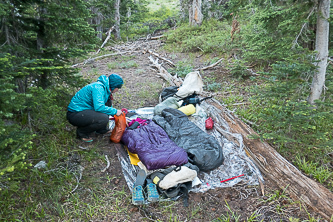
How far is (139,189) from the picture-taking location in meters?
3.09

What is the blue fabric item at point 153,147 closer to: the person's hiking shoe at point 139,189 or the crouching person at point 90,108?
the person's hiking shoe at point 139,189

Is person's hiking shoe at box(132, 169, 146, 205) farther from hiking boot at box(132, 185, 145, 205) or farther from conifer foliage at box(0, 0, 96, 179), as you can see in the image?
conifer foliage at box(0, 0, 96, 179)

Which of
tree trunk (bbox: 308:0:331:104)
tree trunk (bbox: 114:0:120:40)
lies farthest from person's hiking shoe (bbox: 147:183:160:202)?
tree trunk (bbox: 114:0:120:40)

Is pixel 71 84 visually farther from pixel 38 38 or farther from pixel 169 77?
pixel 169 77

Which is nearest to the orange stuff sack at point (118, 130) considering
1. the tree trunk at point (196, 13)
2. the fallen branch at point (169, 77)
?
the fallen branch at point (169, 77)

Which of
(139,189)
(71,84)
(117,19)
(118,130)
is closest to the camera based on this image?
(139,189)

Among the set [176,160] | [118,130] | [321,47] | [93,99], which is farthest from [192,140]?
[321,47]

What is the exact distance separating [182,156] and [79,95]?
221 cm

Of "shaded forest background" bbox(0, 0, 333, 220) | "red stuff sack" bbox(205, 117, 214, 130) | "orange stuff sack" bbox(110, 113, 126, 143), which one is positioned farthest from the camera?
"red stuff sack" bbox(205, 117, 214, 130)

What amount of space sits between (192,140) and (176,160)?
2.61ft

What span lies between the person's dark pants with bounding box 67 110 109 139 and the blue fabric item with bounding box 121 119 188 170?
1.66 ft

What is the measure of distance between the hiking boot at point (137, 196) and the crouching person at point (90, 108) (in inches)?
62.2

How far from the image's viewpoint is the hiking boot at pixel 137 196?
9.64 ft

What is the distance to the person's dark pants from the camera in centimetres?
402
